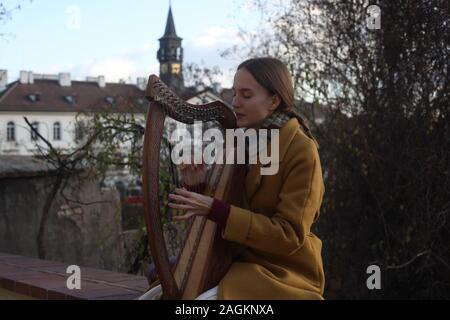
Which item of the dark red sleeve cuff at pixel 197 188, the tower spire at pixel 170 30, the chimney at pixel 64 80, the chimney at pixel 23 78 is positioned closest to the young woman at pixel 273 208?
the dark red sleeve cuff at pixel 197 188

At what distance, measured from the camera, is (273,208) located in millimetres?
2135

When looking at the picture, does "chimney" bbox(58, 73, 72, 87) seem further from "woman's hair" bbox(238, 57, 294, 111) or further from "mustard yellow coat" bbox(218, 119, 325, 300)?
"mustard yellow coat" bbox(218, 119, 325, 300)

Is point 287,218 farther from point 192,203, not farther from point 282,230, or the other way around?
point 192,203

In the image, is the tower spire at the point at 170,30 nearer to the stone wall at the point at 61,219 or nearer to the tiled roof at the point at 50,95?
the tiled roof at the point at 50,95

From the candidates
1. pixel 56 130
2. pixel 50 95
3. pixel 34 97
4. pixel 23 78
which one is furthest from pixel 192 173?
pixel 23 78

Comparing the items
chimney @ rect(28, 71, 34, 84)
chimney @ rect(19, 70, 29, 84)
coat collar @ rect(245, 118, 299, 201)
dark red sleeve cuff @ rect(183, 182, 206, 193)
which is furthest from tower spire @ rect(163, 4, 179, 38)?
coat collar @ rect(245, 118, 299, 201)

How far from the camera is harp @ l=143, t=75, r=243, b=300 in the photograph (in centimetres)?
195

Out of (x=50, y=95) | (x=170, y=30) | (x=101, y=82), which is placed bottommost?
(x=50, y=95)

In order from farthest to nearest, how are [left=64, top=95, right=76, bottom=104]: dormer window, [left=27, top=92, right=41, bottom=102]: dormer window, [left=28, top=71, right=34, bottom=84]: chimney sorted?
1. [left=28, top=71, right=34, bottom=84]: chimney
2. [left=64, top=95, right=76, bottom=104]: dormer window
3. [left=27, top=92, right=41, bottom=102]: dormer window

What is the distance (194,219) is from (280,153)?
540mm

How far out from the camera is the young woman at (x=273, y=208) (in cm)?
203

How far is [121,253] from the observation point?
7.64 meters
